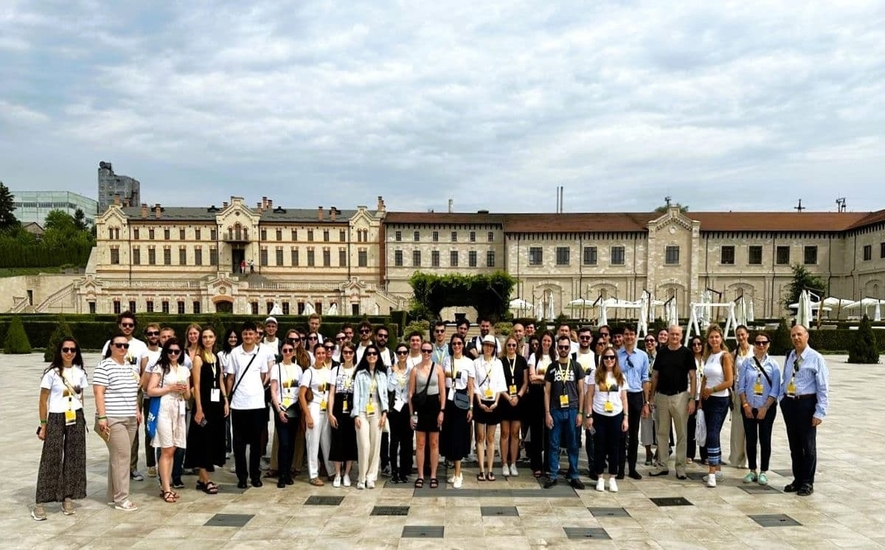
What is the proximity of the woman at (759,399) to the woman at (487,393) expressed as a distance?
3214mm

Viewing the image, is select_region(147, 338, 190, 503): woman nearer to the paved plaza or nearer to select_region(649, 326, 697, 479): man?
the paved plaza

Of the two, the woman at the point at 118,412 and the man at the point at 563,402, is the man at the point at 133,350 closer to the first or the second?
the woman at the point at 118,412

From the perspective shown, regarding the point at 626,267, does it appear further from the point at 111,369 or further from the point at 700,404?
the point at 111,369

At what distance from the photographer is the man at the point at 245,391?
6926mm

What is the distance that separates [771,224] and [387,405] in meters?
54.0

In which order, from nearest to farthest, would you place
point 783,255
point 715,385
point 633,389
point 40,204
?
point 715,385 → point 633,389 → point 783,255 → point 40,204

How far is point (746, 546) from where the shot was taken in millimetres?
5363

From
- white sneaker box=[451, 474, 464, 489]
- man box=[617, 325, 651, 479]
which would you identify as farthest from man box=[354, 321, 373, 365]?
man box=[617, 325, 651, 479]

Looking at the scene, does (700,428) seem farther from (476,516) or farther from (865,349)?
(865,349)

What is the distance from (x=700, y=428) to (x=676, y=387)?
3.71 ft

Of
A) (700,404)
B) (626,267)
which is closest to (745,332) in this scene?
(700,404)

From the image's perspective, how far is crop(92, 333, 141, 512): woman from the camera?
6039 mm

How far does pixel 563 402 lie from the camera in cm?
707

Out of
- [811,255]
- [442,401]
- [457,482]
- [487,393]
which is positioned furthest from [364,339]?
[811,255]
